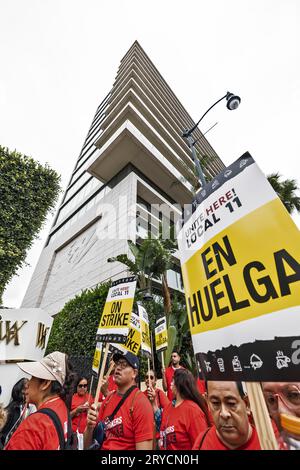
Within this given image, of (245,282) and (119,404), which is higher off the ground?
(245,282)

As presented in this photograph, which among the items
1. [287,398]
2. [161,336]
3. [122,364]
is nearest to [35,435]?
[122,364]

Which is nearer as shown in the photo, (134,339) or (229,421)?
(229,421)

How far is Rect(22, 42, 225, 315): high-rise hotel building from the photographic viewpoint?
17594 millimetres

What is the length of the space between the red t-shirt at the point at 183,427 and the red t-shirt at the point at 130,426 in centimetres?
22

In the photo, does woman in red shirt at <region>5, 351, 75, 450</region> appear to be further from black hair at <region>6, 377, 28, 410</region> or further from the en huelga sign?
black hair at <region>6, 377, 28, 410</region>

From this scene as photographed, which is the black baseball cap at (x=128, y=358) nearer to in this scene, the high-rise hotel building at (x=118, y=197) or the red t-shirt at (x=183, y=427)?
the red t-shirt at (x=183, y=427)

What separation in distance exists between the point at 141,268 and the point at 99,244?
7.48 m

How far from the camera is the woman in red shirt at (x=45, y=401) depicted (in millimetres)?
1732

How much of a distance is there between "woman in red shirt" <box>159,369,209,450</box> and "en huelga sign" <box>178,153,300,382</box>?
3.69 ft

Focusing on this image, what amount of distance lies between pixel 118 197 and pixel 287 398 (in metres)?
18.2

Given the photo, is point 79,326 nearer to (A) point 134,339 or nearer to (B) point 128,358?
(A) point 134,339

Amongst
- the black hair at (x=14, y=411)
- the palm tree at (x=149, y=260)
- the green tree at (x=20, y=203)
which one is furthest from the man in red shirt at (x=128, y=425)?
the palm tree at (x=149, y=260)

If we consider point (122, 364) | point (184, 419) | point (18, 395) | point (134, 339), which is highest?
point (134, 339)

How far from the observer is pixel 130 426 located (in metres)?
2.27
